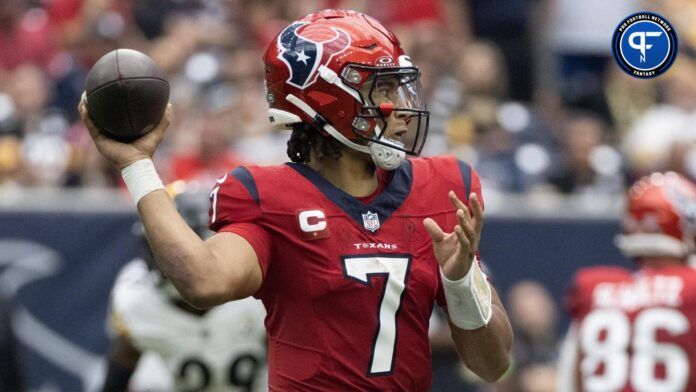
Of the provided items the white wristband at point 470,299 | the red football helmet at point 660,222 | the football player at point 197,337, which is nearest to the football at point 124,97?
the white wristband at point 470,299

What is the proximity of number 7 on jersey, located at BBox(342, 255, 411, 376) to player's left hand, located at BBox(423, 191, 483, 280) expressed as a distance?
0.14 m

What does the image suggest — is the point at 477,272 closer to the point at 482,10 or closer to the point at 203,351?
the point at 203,351

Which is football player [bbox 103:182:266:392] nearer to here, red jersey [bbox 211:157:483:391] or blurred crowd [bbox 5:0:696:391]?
red jersey [bbox 211:157:483:391]

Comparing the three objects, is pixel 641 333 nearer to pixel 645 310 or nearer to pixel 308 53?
pixel 645 310

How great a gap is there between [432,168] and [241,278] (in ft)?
2.43

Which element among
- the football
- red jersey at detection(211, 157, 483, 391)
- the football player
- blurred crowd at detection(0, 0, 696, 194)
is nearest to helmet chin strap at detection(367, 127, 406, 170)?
red jersey at detection(211, 157, 483, 391)

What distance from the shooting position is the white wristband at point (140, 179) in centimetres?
347

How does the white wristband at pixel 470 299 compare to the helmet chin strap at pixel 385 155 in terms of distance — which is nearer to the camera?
the white wristband at pixel 470 299

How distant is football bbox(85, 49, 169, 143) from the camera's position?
3.48 m

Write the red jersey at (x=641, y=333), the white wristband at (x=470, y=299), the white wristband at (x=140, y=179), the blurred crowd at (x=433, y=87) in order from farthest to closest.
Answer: the blurred crowd at (x=433, y=87)
the red jersey at (x=641, y=333)
the white wristband at (x=470, y=299)
the white wristband at (x=140, y=179)

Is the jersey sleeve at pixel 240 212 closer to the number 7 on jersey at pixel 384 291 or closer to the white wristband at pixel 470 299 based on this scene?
the number 7 on jersey at pixel 384 291

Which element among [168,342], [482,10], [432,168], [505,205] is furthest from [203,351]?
[482,10]

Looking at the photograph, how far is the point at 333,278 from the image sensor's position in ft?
12.0

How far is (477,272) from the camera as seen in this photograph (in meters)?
3.68
